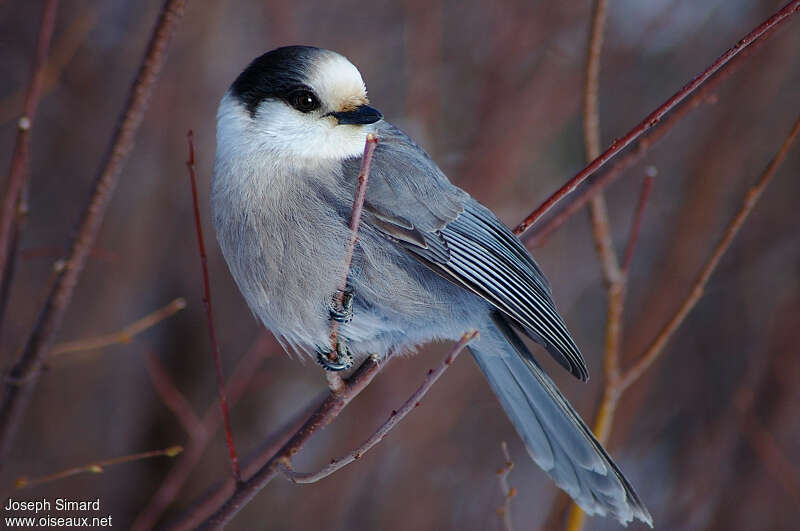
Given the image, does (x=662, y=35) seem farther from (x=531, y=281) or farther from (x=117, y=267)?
(x=117, y=267)

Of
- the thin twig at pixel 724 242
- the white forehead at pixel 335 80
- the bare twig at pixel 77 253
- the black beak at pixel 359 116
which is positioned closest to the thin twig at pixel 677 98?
the thin twig at pixel 724 242

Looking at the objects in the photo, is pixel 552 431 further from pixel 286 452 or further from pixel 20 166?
pixel 20 166

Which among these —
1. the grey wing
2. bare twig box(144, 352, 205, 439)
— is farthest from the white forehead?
bare twig box(144, 352, 205, 439)

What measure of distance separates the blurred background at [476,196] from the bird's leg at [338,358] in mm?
1420

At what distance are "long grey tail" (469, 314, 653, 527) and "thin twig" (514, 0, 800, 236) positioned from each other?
2.09ft

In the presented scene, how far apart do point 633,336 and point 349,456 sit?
2.56m

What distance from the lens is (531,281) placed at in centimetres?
257

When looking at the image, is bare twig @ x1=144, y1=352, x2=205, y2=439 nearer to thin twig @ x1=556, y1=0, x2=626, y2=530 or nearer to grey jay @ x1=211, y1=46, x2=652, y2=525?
grey jay @ x1=211, y1=46, x2=652, y2=525

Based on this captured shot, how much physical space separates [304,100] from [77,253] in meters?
0.84

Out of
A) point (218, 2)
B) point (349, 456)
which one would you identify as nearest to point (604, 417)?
point (349, 456)

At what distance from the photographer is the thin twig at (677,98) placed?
178 cm

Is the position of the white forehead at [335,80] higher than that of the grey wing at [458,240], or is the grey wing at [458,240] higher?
the white forehead at [335,80]

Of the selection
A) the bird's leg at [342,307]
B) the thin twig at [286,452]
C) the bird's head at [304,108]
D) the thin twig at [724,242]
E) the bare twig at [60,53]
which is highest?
the thin twig at [724,242]

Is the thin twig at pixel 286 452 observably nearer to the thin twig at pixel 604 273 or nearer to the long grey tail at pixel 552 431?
the long grey tail at pixel 552 431
